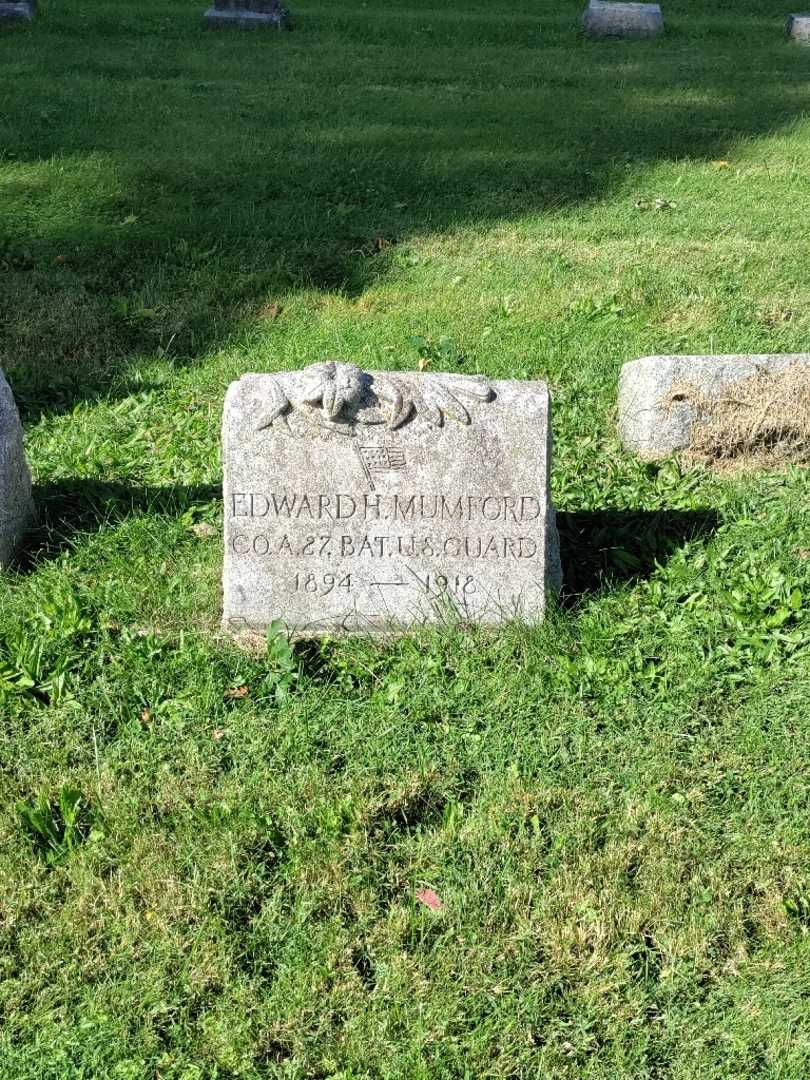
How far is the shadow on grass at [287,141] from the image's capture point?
7.71m

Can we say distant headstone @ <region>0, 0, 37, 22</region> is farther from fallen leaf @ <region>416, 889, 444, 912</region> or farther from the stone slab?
fallen leaf @ <region>416, 889, 444, 912</region>

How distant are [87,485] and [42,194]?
485 centimetres

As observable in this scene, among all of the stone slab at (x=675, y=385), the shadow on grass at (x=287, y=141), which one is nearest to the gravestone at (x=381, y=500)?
the stone slab at (x=675, y=385)

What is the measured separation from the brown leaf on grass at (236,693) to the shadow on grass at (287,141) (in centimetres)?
301

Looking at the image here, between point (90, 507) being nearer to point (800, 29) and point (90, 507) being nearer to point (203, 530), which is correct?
point (203, 530)

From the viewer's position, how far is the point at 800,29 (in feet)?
49.1

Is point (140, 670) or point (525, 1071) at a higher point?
point (140, 670)

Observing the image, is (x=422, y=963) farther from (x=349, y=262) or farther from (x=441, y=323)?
(x=349, y=262)

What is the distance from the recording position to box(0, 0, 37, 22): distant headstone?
14.1 m

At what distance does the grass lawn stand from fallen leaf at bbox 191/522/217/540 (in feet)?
0.05

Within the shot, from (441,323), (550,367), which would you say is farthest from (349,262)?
(550,367)

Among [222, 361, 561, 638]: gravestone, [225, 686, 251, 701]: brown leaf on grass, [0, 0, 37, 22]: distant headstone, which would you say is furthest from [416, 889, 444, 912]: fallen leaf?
[0, 0, 37, 22]: distant headstone

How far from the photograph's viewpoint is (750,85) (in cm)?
1292

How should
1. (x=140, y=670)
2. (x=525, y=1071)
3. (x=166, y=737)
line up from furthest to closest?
(x=140, y=670), (x=166, y=737), (x=525, y=1071)
